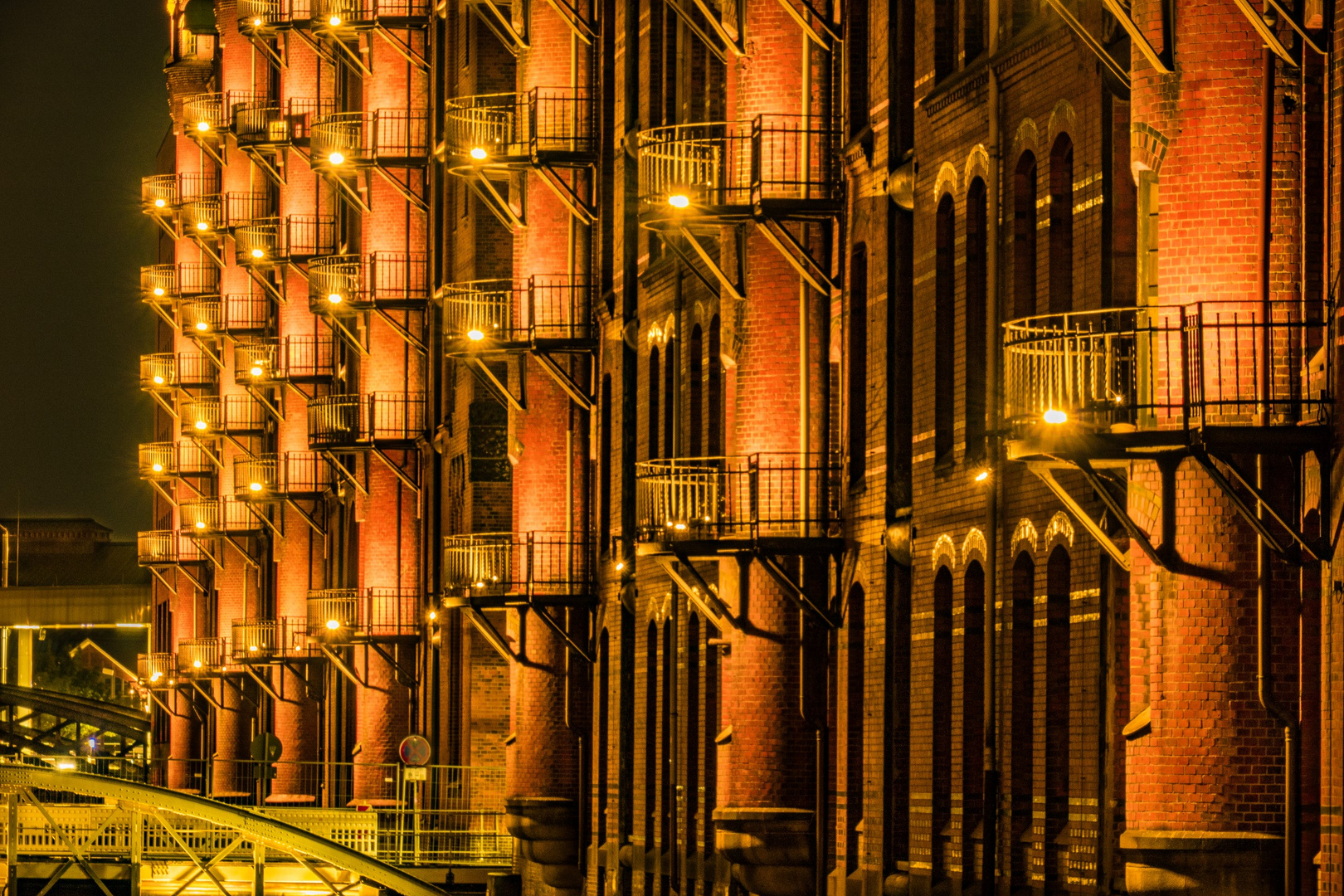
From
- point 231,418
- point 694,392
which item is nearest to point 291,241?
Result: point 231,418

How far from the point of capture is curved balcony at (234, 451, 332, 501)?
62.8 m

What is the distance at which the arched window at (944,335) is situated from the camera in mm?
27766

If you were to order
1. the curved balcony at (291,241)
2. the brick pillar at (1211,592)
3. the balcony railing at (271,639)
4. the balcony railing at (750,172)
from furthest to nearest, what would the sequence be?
1. the curved balcony at (291,241)
2. the balcony railing at (271,639)
3. the balcony railing at (750,172)
4. the brick pillar at (1211,592)

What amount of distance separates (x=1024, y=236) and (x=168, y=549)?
5609 centimetres

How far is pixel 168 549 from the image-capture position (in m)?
79.4

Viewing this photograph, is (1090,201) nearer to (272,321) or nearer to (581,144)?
(581,144)

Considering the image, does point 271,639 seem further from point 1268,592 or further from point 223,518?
point 1268,592

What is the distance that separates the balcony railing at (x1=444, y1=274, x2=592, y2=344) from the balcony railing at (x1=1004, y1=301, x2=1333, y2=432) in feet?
72.9

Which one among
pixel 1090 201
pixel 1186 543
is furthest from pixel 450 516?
pixel 1186 543

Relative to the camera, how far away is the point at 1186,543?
20.7 meters

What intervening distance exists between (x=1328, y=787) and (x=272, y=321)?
51834 mm

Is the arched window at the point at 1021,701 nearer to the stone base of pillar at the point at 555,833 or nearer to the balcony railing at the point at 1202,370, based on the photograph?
the balcony railing at the point at 1202,370

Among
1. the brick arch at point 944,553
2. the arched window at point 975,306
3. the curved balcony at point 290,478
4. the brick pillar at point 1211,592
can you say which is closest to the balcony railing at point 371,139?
the curved balcony at point 290,478

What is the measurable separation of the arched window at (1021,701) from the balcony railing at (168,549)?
173ft
